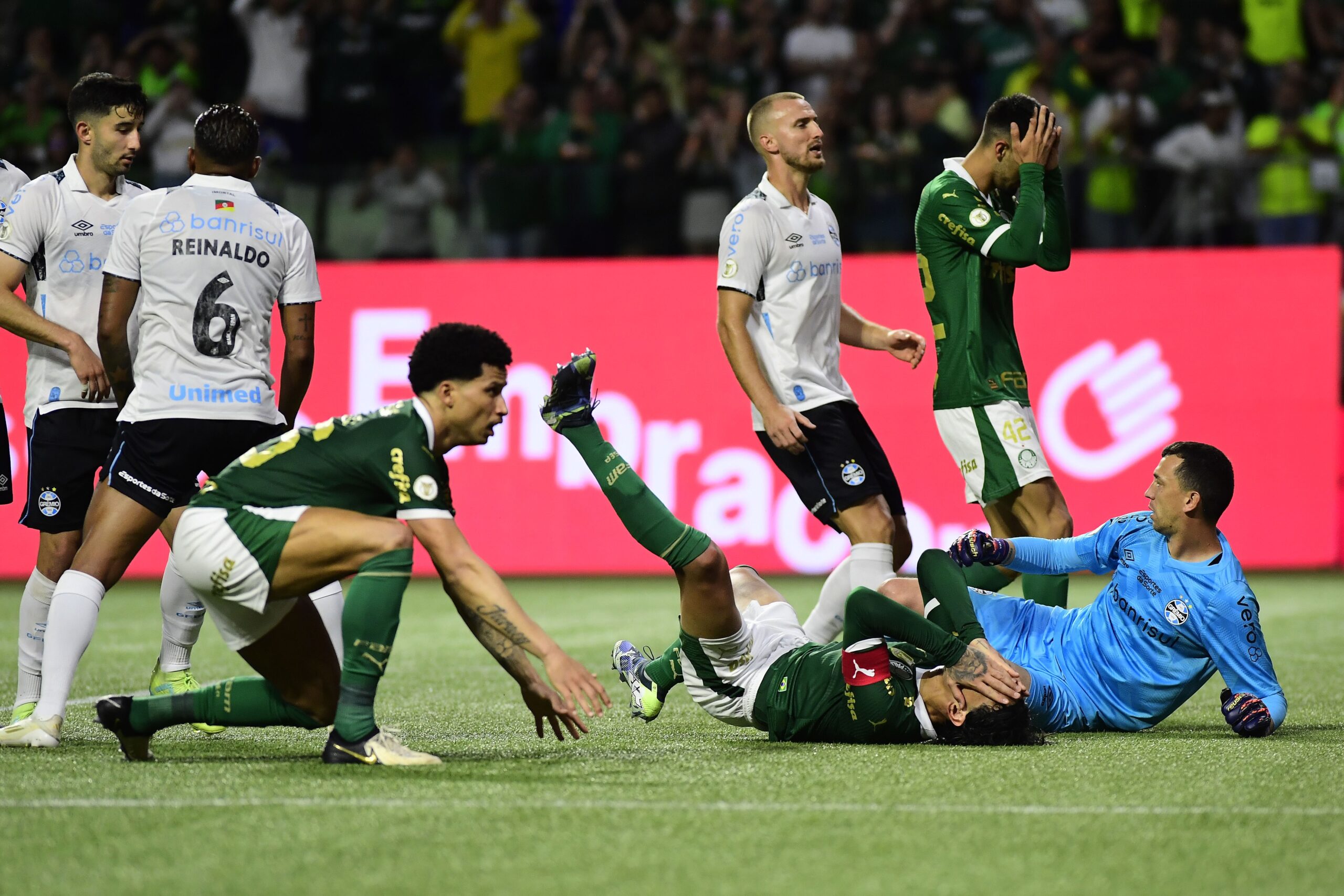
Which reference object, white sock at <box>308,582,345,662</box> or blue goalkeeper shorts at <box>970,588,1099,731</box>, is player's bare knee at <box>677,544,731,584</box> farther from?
white sock at <box>308,582,345,662</box>

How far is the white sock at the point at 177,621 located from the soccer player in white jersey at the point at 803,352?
6.85ft

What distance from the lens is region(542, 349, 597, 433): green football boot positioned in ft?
16.7

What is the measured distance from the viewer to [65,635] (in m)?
4.94

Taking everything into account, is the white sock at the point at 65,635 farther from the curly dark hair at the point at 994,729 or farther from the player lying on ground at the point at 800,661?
the curly dark hair at the point at 994,729

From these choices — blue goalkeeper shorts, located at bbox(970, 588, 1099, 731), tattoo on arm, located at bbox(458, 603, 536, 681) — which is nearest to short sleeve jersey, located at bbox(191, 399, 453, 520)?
tattoo on arm, located at bbox(458, 603, 536, 681)

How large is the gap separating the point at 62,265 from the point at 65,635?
4.29ft

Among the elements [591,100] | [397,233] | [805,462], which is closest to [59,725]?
[805,462]

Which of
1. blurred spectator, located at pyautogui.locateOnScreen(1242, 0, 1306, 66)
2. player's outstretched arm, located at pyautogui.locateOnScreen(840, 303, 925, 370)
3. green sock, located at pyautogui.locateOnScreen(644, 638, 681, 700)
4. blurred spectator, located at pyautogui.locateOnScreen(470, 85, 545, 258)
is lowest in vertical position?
green sock, located at pyautogui.locateOnScreen(644, 638, 681, 700)

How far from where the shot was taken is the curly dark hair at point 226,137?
16.9 feet

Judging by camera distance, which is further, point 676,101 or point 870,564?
point 676,101

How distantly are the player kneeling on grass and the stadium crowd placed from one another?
7315 mm

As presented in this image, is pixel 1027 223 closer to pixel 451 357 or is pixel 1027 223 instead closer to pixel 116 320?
pixel 451 357

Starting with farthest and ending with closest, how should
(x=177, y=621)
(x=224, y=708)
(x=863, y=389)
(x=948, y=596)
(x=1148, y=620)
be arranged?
(x=863, y=389) → (x=177, y=621) → (x=1148, y=620) → (x=948, y=596) → (x=224, y=708)

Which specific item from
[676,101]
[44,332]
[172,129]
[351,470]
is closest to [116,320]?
[44,332]
